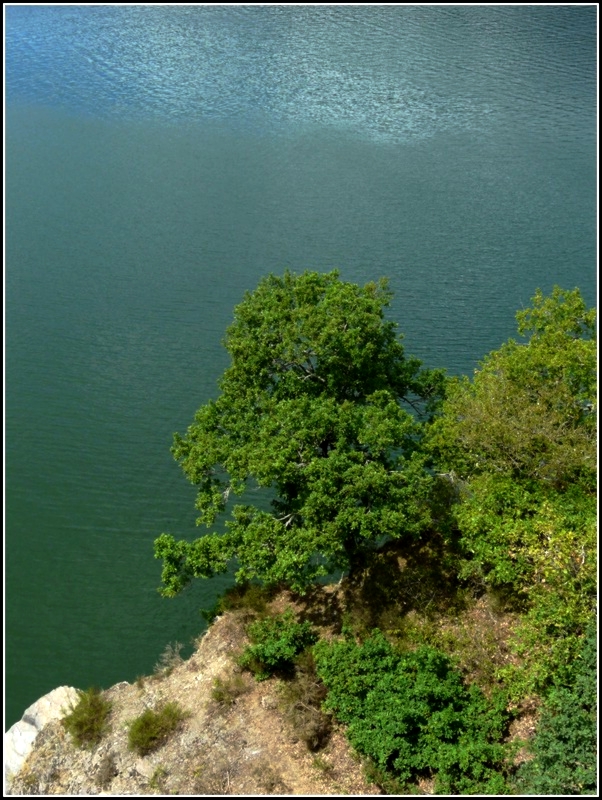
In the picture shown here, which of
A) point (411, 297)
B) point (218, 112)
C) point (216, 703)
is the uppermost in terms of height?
point (218, 112)

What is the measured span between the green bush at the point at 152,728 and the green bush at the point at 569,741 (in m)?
5.90

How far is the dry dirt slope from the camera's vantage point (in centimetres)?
1226

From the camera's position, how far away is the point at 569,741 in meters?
10.8

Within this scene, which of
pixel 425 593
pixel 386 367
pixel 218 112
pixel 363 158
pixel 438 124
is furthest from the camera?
pixel 218 112

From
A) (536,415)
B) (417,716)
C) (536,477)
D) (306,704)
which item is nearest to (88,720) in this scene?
(306,704)

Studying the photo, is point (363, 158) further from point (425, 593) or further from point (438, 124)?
point (425, 593)

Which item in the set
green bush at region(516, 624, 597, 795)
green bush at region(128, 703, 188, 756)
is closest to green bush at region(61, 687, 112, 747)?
green bush at region(128, 703, 188, 756)

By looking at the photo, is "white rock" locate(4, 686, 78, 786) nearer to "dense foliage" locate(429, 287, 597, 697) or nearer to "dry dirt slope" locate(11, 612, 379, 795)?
"dry dirt slope" locate(11, 612, 379, 795)

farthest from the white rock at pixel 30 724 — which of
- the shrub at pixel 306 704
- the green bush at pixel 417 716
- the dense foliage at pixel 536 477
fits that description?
the dense foliage at pixel 536 477

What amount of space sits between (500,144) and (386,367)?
847 inches

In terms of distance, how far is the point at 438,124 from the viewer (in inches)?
1353

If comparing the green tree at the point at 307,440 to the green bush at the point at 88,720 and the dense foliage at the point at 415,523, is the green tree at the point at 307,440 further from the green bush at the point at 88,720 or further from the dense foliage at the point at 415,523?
the green bush at the point at 88,720

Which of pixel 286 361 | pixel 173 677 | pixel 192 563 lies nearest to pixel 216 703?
pixel 173 677

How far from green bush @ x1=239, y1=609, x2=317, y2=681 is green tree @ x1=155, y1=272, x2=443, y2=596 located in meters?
1.09
